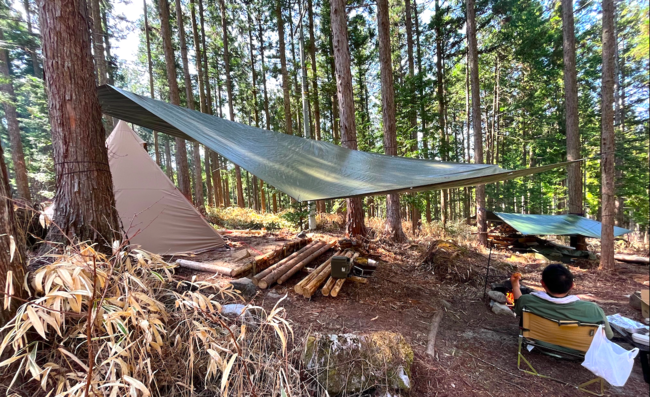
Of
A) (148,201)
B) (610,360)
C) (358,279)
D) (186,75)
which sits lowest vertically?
(358,279)

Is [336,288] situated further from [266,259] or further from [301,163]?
[301,163]

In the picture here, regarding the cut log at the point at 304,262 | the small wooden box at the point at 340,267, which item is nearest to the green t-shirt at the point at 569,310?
the small wooden box at the point at 340,267

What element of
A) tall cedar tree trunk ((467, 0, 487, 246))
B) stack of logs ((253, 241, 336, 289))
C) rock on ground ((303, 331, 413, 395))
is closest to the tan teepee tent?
stack of logs ((253, 241, 336, 289))

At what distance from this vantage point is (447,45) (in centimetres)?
872

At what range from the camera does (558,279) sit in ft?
5.61

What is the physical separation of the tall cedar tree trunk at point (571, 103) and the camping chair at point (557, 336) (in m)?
4.80

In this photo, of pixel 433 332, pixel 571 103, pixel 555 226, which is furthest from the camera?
pixel 571 103

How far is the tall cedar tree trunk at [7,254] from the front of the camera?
1.15 m

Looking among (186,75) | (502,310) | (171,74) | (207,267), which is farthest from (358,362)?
(186,75)

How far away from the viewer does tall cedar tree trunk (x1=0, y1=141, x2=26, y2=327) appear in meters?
1.15

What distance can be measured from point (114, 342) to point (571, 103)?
8016 millimetres

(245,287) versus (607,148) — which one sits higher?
(607,148)

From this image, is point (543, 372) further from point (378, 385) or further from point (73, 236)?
point (73, 236)

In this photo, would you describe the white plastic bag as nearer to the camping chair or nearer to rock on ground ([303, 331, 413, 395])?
the camping chair
